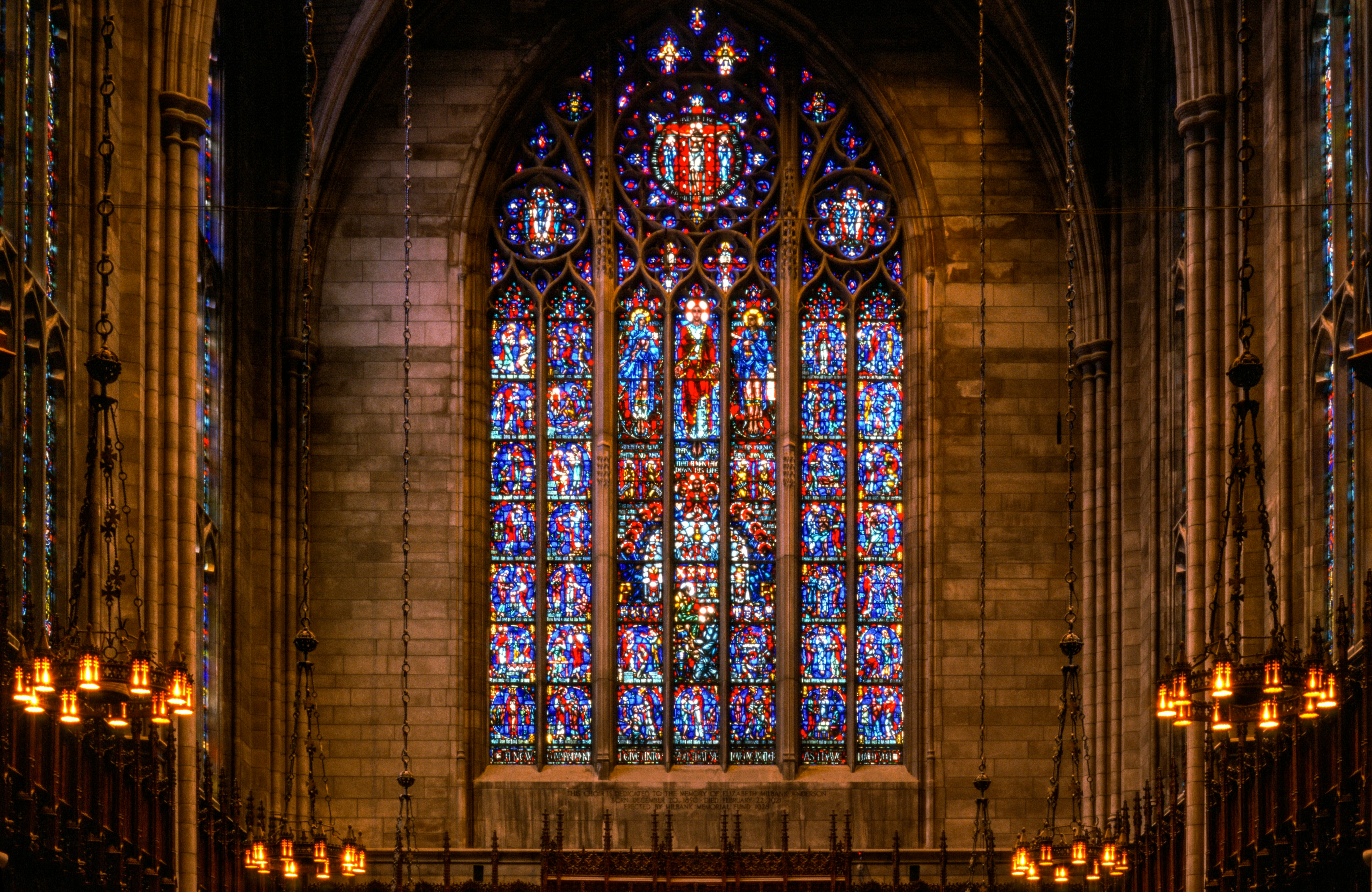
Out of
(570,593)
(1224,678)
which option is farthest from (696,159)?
(1224,678)

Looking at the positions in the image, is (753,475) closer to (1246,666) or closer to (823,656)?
(823,656)

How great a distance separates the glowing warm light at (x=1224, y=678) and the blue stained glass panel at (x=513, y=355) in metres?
16.4

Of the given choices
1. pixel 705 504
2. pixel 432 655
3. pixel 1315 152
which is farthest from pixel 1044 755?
pixel 1315 152

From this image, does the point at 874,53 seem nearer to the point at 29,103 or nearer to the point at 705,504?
the point at 705,504

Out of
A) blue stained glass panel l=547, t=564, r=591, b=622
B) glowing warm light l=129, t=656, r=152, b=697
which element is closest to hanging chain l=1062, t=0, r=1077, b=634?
blue stained glass panel l=547, t=564, r=591, b=622

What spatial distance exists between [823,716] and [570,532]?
13.2ft

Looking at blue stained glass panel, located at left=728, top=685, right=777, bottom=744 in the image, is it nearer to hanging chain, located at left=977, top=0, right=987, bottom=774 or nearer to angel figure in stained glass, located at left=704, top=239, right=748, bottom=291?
hanging chain, located at left=977, top=0, right=987, bottom=774

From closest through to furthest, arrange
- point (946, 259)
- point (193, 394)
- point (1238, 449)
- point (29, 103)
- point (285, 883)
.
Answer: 1. point (1238, 449)
2. point (29, 103)
3. point (193, 394)
4. point (285, 883)
5. point (946, 259)

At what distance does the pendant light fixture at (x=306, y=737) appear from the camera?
91.5 ft

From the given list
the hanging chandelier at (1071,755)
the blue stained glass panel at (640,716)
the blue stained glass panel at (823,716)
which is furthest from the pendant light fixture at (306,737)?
the hanging chandelier at (1071,755)

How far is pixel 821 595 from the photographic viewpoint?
34938 millimetres

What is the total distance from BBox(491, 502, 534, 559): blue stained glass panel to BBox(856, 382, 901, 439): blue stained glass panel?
3847 mm

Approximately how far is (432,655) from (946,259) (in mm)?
8338

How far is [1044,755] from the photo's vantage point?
110 feet
